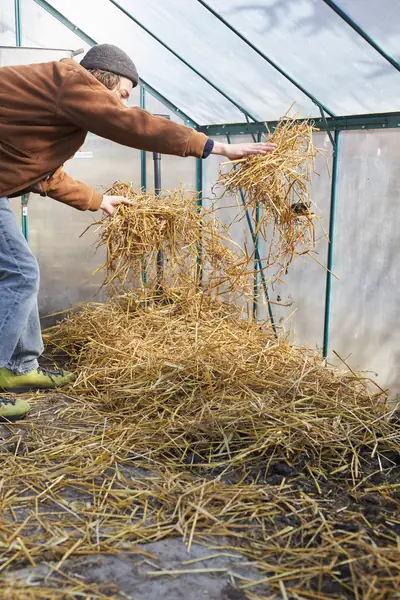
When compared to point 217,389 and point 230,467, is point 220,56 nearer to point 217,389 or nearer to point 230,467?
point 217,389

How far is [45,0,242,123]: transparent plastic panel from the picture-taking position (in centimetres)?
489

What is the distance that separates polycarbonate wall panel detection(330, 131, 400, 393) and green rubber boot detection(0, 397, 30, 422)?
6.27 feet

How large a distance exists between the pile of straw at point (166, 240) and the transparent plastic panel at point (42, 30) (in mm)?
1364

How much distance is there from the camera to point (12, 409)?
2787 mm

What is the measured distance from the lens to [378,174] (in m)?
3.92

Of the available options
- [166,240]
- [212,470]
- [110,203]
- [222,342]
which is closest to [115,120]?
[110,203]

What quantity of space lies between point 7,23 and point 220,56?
5.18 ft

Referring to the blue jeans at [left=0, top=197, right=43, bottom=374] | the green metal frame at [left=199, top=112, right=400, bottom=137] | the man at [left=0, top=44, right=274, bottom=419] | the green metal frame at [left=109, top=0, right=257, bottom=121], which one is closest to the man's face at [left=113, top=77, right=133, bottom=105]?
the man at [left=0, top=44, right=274, bottom=419]

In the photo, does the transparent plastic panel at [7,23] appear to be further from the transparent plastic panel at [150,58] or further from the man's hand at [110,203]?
the man's hand at [110,203]

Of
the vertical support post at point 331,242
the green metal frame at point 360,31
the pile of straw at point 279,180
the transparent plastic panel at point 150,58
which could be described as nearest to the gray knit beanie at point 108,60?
the pile of straw at point 279,180

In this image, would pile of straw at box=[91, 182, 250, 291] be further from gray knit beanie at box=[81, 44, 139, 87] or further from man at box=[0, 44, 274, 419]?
gray knit beanie at box=[81, 44, 139, 87]

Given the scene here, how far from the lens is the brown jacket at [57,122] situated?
8.73 ft

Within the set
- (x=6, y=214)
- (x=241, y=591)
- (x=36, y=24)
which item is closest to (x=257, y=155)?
(x=6, y=214)

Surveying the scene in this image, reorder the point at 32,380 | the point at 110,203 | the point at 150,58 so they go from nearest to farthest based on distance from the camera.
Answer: the point at 32,380 < the point at 110,203 < the point at 150,58
